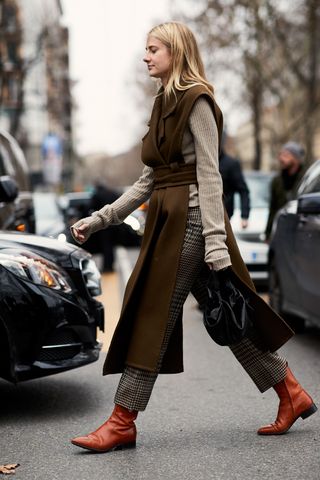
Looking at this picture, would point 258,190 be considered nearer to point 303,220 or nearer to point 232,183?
point 232,183

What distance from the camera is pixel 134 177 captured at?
5404 inches

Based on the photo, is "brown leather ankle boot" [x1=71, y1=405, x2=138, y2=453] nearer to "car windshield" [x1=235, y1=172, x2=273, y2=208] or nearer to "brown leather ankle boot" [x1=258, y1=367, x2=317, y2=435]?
"brown leather ankle boot" [x1=258, y1=367, x2=317, y2=435]

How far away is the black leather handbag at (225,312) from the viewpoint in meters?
4.71

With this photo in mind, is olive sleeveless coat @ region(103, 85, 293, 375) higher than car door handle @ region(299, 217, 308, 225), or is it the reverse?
olive sleeveless coat @ region(103, 85, 293, 375)

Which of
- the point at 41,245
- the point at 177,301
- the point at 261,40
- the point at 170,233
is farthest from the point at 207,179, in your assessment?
the point at 261,40

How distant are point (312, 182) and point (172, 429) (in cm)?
377

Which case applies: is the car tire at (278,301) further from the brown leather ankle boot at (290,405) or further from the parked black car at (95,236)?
the parked black car at (95,236)

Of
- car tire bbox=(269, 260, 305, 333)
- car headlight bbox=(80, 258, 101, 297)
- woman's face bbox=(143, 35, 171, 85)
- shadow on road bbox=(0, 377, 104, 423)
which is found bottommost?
car tire bbox=(269, 260, 305, 333)

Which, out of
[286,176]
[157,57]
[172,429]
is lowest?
[172,429]

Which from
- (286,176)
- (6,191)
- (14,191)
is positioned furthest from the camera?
(286,176)

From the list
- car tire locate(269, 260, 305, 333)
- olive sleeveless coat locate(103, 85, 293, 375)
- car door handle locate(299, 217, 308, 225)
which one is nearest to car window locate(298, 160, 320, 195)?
car door handle locate(299, 217, 308, 225)

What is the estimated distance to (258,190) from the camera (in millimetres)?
14969

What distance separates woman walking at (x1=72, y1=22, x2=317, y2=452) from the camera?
4754mm

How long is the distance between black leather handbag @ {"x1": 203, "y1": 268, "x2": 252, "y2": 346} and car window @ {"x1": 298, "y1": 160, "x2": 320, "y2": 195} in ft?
12.4
